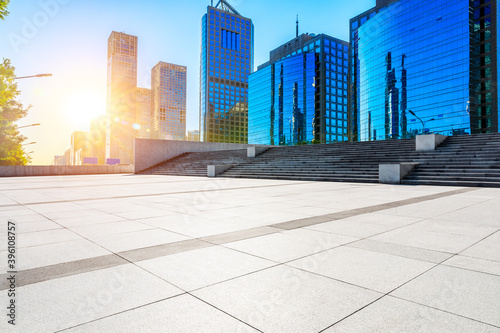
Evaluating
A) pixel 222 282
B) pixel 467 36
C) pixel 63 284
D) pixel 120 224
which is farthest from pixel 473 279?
pixel 467 36

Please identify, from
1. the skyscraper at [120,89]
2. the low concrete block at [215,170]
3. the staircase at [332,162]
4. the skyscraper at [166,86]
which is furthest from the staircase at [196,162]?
the skyscraper at [120,89]

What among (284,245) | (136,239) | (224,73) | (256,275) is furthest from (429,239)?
(224,73)

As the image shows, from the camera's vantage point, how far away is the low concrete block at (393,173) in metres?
14.4

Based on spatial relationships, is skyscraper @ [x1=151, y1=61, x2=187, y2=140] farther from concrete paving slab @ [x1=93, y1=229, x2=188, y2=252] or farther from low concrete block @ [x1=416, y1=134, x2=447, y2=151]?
concrete paving slab @ [x1=93, y1=229, x2=188, y2=252]

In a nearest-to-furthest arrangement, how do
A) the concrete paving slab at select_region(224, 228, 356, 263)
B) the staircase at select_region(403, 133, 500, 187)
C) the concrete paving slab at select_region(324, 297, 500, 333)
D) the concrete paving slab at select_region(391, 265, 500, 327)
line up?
the concrete paving slab at select_region(324, 297, 500, 333) → the concrete paving slab at select_region(391, 265, 500, 327) → the concrete paving slab at select_region(224, 228, 356, 263) → the staircase at select_region(403, 133, 500, 187)

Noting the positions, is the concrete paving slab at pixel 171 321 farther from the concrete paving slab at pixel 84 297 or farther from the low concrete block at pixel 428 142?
the low concrete block at pixel 428 142

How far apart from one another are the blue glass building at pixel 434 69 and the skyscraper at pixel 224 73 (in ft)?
301

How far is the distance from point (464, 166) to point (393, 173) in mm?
3542

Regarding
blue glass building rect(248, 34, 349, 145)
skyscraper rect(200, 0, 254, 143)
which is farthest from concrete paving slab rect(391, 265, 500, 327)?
skyscraper rect(200, 0, 254, 143)

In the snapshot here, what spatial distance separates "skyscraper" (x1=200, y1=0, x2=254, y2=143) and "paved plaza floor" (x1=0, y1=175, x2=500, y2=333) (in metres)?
165

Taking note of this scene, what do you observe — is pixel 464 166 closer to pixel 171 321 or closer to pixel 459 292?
pixel 459 292

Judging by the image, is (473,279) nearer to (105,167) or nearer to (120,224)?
(120,224)

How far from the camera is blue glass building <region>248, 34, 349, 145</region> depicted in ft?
400

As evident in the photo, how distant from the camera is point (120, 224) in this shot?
5602mm
